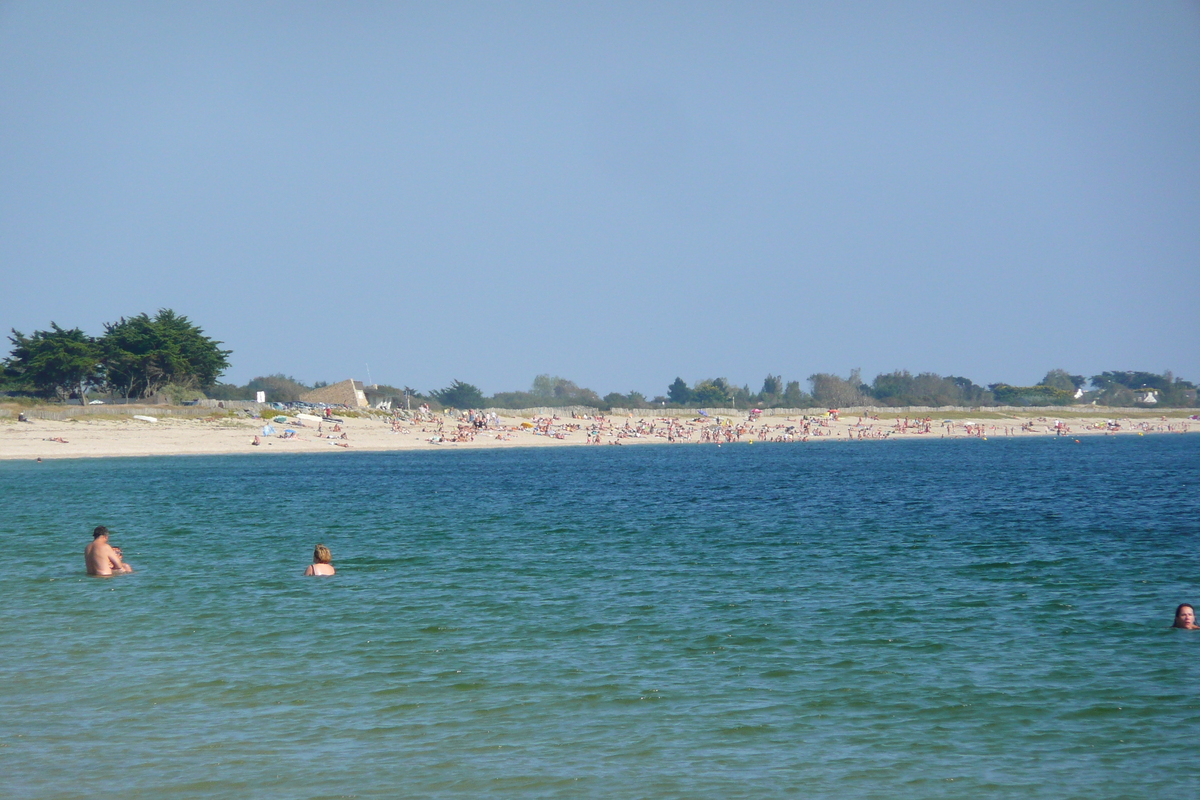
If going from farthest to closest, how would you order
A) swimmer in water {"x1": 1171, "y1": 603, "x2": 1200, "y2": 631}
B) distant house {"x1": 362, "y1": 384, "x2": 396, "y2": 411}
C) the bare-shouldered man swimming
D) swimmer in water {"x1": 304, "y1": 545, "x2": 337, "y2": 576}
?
distant house {"x1": 362, "y1": 384, "x2": 396, "y2": 411}
swimmer in water {"x1": 304, "y1": 545, "x2": 337, "y2": 576}
the bare-shouldered man swimming
swimmer in water {"x1": 1171, "y1": 603, "x2": 1200, "y2": 631}

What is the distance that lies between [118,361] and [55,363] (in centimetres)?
485

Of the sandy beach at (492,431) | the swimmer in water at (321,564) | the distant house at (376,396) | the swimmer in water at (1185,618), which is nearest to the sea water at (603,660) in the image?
the swimmer in water at (1185,618)

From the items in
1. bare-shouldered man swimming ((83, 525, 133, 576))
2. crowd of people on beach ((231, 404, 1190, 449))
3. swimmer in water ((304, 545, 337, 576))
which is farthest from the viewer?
crowd of people on beach ((231, 404, 1190, 449))

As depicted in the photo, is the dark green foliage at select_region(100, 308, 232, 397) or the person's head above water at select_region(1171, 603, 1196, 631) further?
the dark green foliage at select_region(100, 308, 232, 397)

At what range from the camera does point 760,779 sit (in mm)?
8414

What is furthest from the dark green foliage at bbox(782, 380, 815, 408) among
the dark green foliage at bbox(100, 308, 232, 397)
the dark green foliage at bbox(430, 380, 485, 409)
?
the dark green foliage at bbox(100, 308, 232, 397)

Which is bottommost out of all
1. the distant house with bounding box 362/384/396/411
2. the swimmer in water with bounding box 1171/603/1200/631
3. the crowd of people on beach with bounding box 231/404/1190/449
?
the swimmer in water with bounding box 1171/603/1200/631

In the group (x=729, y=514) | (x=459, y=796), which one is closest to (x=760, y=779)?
(x=459, y=796)

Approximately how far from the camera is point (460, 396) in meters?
174

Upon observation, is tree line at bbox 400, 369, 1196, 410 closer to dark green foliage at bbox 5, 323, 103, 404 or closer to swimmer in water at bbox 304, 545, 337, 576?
dark green foliage at bbox 5, 323, 103, 404

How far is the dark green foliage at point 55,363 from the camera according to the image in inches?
3103

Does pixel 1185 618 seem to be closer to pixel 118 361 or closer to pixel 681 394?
pixel 118 361

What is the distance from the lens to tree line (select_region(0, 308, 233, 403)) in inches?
3142

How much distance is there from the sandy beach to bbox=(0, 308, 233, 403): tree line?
788cm
